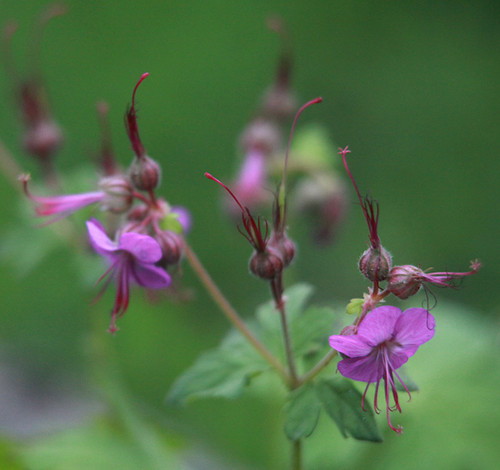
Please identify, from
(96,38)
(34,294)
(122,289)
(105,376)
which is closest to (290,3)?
(96,38)

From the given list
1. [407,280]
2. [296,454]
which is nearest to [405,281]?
[407,280]

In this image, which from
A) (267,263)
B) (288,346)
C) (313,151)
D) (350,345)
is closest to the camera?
(350,345)

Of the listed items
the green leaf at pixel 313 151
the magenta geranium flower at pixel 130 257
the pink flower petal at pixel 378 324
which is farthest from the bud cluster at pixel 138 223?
the green leaf at pixel 313 151

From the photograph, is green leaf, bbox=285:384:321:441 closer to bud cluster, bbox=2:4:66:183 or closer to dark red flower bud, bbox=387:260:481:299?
dark red flower bud, bbox=387:260:481:299

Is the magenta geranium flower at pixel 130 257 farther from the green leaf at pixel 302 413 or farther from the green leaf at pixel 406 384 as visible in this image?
the green leaf at pixel 406 384

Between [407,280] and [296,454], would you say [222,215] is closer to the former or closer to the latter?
[296,454]

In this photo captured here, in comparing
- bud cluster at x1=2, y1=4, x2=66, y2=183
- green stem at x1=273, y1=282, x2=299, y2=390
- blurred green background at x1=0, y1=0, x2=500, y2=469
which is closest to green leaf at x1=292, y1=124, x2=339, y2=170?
blurred green background at x1=0, y1=0, x2=500, y2=469
